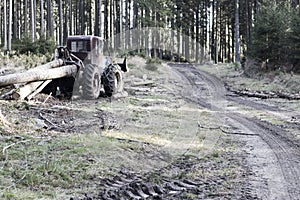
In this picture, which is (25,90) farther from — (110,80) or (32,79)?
(110,80)

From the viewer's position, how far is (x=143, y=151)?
8430 millimetres

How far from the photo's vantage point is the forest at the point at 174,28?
2681 cm

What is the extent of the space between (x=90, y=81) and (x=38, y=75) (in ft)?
8.85

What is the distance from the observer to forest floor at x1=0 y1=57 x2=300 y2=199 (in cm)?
608

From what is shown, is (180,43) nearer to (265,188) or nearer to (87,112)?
(87,112)

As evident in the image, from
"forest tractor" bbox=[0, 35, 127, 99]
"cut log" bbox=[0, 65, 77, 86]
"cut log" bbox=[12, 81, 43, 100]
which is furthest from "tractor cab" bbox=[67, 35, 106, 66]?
"cut log" bbox=[12, 81, 43, 100]

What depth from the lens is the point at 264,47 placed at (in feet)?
88.7

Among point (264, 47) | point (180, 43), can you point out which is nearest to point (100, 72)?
point (264, 47)

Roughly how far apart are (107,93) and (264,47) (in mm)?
14188

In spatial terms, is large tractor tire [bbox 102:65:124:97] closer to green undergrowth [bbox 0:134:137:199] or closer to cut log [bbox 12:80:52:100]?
cut log [bbox 12:80:52:100]

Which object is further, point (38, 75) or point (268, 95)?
point (268, 95)

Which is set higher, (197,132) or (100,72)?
(100,72)

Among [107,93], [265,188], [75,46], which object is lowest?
[265,188]

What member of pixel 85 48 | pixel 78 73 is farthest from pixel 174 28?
pixel 78 73
